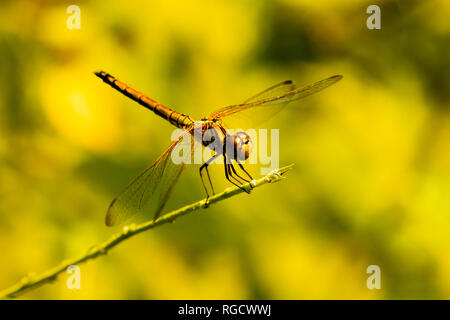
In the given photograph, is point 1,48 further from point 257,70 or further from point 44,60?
point 257,70

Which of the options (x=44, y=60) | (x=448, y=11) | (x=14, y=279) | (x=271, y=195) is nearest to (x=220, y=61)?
(x=271, y=195)

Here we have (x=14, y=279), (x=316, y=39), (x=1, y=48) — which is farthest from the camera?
(x=316, y=39)

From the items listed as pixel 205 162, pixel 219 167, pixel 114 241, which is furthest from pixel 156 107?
pixel 114 241

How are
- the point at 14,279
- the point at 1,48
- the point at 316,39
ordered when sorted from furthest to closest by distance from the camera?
the point at 316,39, the point at 1,48, the point at 14,279

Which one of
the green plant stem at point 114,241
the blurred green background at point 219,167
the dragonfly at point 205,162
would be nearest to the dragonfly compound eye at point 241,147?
the dragonfly at point 205,162

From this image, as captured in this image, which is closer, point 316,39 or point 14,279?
point 14,279

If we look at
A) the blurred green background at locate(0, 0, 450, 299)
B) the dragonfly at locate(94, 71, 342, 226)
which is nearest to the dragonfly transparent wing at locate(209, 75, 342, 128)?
the dragonfly at locate(94, 71, 342, 226)

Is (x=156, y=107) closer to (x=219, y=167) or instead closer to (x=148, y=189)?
(x=148, y=189)
